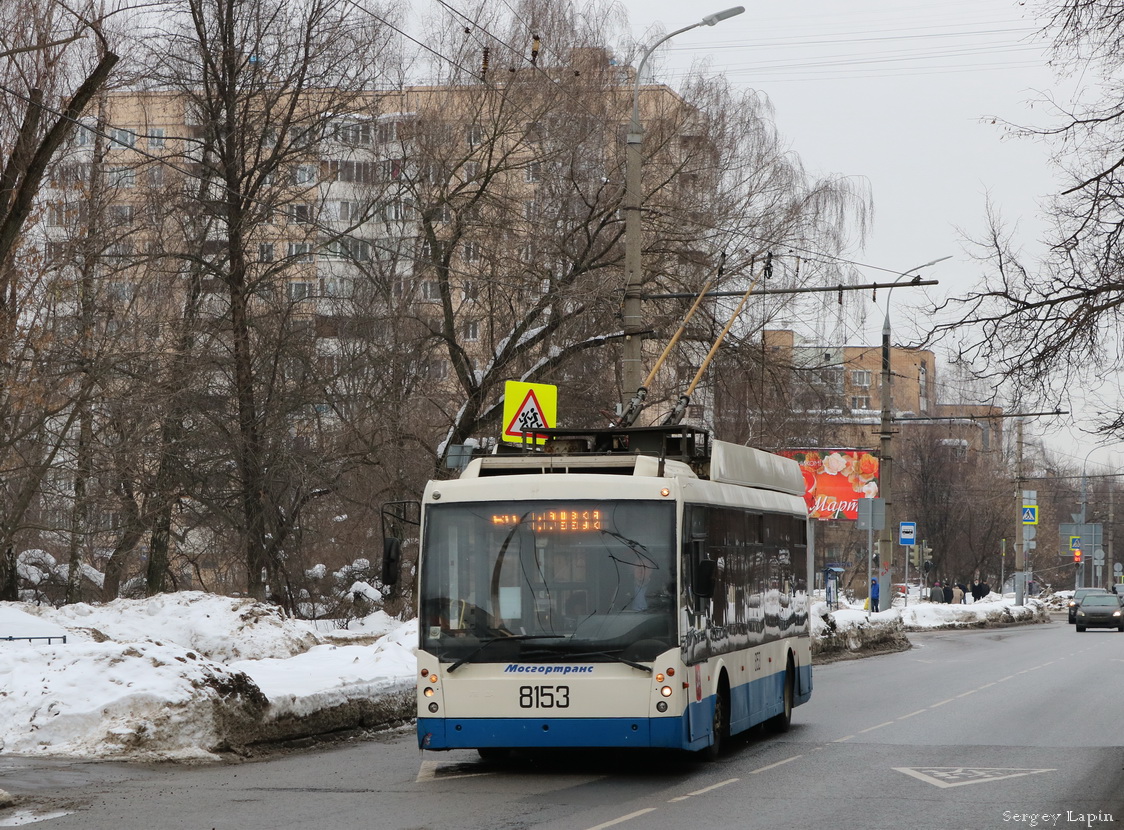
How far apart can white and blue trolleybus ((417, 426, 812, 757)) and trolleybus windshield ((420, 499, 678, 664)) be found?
11 mm

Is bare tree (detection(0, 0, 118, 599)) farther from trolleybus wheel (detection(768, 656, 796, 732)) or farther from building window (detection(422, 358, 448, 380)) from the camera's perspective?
trolleybus wheel (detection(768, 656, 796, 732))

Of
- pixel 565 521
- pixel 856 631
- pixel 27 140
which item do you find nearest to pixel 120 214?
pixel 27 140

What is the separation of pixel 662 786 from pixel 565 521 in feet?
7.57

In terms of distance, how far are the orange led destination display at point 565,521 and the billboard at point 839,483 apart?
3701 cm

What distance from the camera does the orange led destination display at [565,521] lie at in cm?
1256

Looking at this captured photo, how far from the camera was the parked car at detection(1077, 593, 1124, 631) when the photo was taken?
53.0 metres

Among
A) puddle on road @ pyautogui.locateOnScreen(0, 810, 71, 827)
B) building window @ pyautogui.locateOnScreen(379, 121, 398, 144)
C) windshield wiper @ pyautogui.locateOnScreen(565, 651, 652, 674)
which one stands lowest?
puddle on road @ pyautogui.locateOnScreen(0, 810, 71, 827)

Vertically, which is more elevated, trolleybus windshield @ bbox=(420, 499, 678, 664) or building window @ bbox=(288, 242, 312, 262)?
building window @ bbox=(288, 242, 312, 262)

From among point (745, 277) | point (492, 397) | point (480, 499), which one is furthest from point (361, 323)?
point (480, 499)

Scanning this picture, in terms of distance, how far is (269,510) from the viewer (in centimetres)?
2833

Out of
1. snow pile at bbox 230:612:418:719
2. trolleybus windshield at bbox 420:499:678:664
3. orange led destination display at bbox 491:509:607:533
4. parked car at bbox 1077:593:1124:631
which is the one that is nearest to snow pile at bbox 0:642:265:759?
snow pile at bbox 230:612:418:719

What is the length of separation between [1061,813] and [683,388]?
59.1 feet

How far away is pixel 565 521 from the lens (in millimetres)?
12578

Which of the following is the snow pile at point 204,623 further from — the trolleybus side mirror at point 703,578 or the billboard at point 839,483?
the billboard at point 839,483
